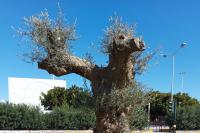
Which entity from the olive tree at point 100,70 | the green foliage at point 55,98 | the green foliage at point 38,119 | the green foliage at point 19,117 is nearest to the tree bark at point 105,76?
the olive tree at point 100,70

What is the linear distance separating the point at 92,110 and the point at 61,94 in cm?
4680

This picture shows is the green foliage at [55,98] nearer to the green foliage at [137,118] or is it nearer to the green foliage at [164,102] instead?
the green foliage at [164,102]

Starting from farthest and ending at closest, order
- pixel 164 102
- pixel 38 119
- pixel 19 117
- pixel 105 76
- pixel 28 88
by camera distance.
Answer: pixel 28 88 < pixel 164 102 < pixel 38 119 < pixel 19 117 < pixel 105 76

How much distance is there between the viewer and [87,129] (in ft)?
122

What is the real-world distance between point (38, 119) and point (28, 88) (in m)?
32.7

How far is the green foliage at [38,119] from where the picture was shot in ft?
109

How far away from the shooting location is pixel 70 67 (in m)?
11.1

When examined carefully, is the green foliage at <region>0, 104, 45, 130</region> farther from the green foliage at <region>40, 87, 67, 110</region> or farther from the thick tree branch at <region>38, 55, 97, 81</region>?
the thick tree branch at <region>38, 55, 97, 81</region>

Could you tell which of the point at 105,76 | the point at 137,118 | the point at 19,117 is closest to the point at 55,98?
the point at 19,117

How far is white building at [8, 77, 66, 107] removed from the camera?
212ft

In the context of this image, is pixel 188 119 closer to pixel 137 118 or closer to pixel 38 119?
pixel 38 119

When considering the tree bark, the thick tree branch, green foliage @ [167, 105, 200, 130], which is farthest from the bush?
the thick tree branch

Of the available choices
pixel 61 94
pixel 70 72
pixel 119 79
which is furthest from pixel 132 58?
pixel 61 94

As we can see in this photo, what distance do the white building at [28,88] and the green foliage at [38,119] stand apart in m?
28.2
